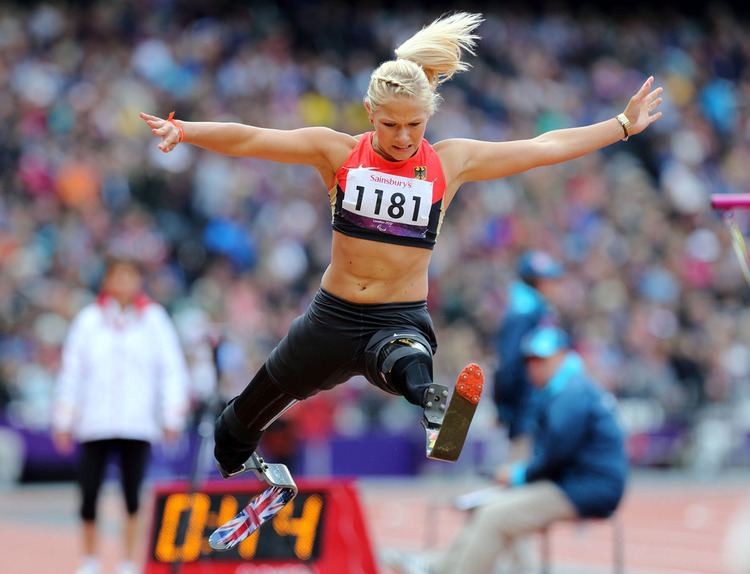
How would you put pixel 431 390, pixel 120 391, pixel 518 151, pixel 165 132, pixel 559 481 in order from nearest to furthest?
pixel 431 390
pixel 165 132
pixel 518 151
pixel 559 481
pixel 120 391

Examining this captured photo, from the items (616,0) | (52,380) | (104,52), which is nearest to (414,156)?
(52,380)

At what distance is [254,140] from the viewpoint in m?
5.44

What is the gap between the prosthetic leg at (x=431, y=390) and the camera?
4953mm

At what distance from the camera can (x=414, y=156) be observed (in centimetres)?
553

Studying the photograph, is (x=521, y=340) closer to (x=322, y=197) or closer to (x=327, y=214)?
(x=327, y=214)

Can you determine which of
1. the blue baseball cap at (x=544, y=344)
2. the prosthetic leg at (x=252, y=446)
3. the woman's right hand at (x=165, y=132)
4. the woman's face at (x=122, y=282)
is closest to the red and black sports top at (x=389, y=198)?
the woman's right hand at (x=165, y=132)

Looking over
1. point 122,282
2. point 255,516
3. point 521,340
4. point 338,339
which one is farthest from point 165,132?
point 521,340

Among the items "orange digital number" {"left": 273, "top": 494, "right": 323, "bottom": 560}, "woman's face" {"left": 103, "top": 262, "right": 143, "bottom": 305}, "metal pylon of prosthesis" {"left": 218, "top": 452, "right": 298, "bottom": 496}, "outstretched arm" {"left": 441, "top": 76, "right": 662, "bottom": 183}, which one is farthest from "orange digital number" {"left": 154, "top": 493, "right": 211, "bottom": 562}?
"outstretched arm" {"left": 441, "top": 76, "right": 662, "bottom": 183}

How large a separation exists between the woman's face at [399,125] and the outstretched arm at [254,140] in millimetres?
214

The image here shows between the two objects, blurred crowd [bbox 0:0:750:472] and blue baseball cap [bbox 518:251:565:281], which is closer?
blue baseball cap [bbox 518:251:565:281]

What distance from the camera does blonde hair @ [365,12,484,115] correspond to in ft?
17.4

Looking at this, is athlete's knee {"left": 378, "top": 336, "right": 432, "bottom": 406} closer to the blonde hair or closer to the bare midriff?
the bare midriff

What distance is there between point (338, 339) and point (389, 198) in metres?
0.62

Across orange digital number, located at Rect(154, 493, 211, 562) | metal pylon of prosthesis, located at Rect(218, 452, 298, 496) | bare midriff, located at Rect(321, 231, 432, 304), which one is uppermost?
bare midriff, located at Rect(321, 231, 432, 304)
